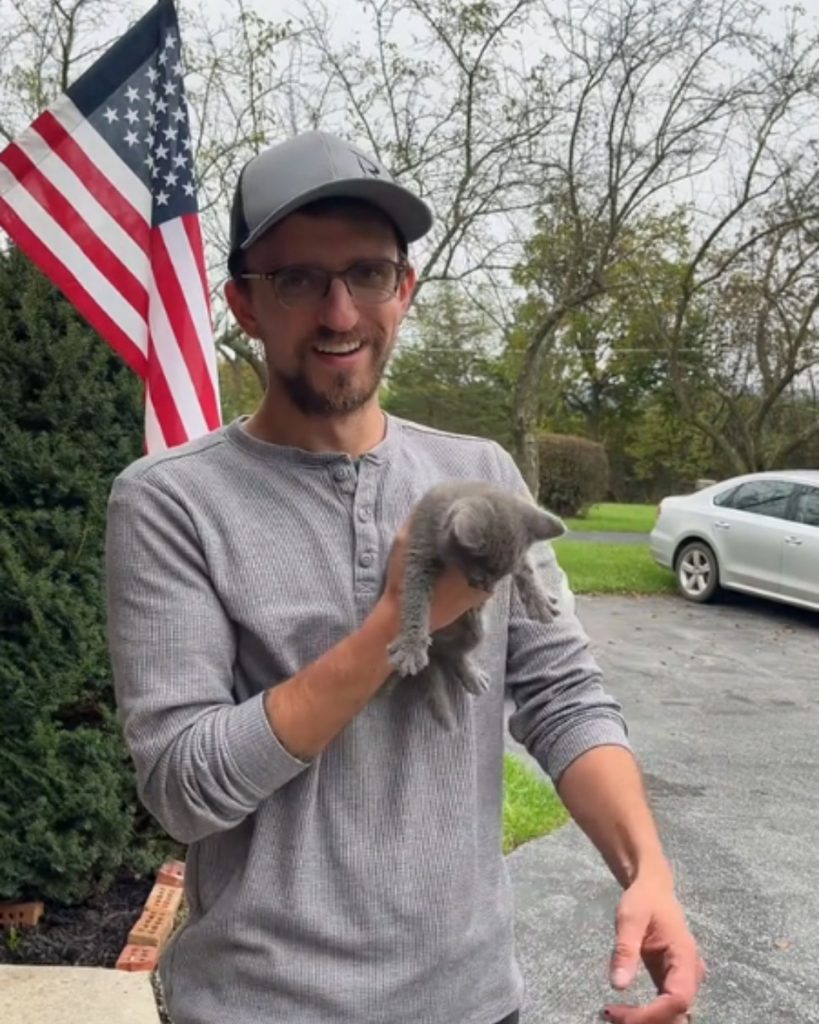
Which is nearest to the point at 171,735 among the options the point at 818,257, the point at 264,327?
the point at 264,327

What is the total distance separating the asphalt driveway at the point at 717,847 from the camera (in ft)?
13.2

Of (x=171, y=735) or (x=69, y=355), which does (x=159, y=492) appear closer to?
(x=171, y=735)

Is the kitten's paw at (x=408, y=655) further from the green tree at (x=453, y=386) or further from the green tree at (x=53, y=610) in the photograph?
the green tree at (x=453, y=386)

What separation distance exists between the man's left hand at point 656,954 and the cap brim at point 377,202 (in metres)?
1.14

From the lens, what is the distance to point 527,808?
5.74 metres

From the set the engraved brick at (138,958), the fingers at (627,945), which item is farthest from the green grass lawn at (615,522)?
the fingers at (627,945)

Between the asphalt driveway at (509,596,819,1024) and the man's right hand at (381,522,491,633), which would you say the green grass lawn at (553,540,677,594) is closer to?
the asphalt driveway at (509,596,819,1024)

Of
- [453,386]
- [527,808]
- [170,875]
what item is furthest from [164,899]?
[453,386]

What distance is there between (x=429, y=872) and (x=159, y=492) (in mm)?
726

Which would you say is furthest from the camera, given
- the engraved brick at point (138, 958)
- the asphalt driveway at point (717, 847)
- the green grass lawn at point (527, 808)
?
the green grass lawn at point (527, 808)

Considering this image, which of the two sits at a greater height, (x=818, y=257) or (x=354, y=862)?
(x=818, y=257)

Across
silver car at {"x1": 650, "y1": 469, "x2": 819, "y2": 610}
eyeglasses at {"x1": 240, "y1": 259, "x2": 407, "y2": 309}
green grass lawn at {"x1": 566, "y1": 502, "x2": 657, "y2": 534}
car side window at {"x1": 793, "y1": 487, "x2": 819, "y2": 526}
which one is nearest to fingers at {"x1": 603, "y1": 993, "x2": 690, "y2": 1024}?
eyeglasses at {"x1": 240, "y1": 259, "x2": 407, "y2": 309}

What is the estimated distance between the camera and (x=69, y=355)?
385 cm

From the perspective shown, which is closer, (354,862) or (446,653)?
(354,862)
